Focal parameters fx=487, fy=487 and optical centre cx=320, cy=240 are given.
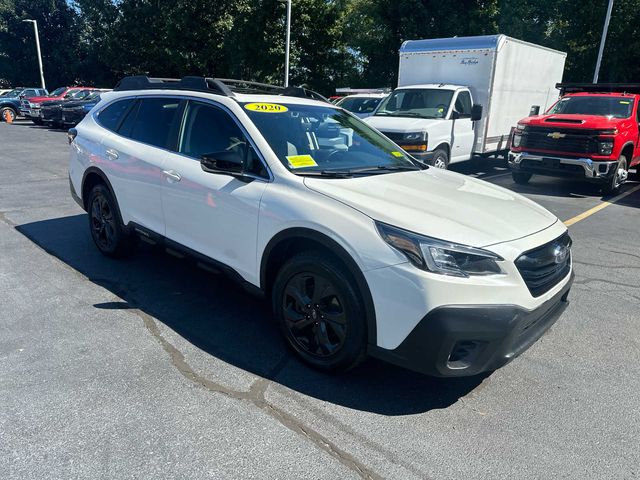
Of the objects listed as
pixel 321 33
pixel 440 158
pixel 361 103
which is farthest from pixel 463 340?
pixel 321 33

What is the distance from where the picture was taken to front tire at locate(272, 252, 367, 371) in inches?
113

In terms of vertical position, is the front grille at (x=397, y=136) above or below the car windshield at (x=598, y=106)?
below

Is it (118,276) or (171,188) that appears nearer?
(171,188)

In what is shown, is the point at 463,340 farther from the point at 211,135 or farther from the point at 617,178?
the point at 617,178

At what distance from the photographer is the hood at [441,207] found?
274 cm

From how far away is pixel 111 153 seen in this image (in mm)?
A: 4762

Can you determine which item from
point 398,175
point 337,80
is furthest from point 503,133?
point 337,80

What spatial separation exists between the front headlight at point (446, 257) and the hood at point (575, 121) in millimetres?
8122

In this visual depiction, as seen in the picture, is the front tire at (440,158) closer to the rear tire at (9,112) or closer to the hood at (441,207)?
the hood at (441,207)

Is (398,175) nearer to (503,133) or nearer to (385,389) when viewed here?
(385,389)

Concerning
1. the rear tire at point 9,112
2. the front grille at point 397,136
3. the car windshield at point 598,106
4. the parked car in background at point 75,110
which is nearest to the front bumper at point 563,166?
the car windshield at point 598,106

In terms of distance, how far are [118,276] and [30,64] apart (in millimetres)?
48370

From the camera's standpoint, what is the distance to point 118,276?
4.71 meters

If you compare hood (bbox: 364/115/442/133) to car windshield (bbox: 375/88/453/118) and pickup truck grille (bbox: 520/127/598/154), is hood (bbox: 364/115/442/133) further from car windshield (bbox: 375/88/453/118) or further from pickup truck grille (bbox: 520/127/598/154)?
pickup truck grille (bbox: 520/127/598/154)
